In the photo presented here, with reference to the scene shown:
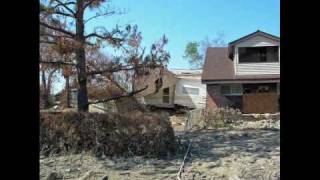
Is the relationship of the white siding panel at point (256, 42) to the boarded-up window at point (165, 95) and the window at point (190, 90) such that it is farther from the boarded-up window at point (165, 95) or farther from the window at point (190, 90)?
the boarded-up window at point (165, 95)

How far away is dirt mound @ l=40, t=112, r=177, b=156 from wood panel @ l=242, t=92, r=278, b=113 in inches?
513

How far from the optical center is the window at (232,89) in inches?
998

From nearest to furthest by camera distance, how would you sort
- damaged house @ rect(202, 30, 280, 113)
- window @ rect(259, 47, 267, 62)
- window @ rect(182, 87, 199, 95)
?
1. damaged house @ rect(202, 30, 280, 113)
2. window @ rect(259, 47, 267, 62)
3. window @ rect(182, 87, 199, 95)

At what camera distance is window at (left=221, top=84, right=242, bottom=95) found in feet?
83.1

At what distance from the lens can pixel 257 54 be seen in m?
25.7

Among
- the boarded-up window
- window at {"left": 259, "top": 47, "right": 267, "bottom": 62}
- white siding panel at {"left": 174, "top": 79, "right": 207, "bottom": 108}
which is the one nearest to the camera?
window at {"left": 259, "top": 47, "right": 267, "bottom": 62}

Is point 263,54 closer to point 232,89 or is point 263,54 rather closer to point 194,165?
point 232,89

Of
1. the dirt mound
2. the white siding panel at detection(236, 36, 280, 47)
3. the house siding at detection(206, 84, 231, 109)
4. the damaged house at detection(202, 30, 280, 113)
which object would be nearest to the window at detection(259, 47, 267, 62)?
the damaged house at detection(202, 30, 280, 113)

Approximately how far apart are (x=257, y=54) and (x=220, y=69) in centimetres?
235

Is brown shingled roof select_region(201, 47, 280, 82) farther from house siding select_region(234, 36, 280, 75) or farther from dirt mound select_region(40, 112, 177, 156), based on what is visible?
dirt mound select_region(40, 112, 177, 156)
